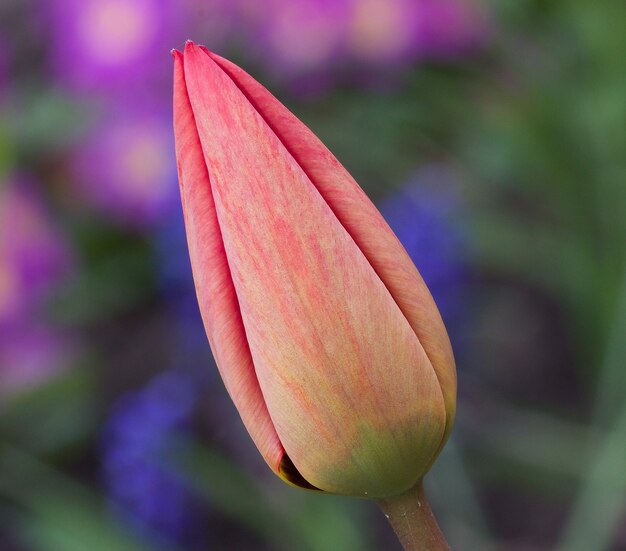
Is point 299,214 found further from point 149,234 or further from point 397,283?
point 149,234

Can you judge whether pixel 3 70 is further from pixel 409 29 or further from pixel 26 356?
pixel 409 29

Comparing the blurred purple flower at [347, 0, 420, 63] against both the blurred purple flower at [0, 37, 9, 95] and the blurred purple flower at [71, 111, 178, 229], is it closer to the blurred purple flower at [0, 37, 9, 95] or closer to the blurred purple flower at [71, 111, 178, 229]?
the blurred purple flower at [71, 111, 178, 229]

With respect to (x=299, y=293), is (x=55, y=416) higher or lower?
lower

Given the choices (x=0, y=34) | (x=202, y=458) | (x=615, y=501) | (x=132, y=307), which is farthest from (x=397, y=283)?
(x=0, y=34)

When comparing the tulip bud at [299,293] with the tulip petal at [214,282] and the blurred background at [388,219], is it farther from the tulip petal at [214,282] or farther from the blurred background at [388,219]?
the blurred background at [388,219]

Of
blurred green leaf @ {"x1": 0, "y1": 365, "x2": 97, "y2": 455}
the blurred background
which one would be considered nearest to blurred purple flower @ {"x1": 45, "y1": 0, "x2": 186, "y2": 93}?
the blurred background

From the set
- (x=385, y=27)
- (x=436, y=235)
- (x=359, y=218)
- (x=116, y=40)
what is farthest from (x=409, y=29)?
(x=359, y=218)
